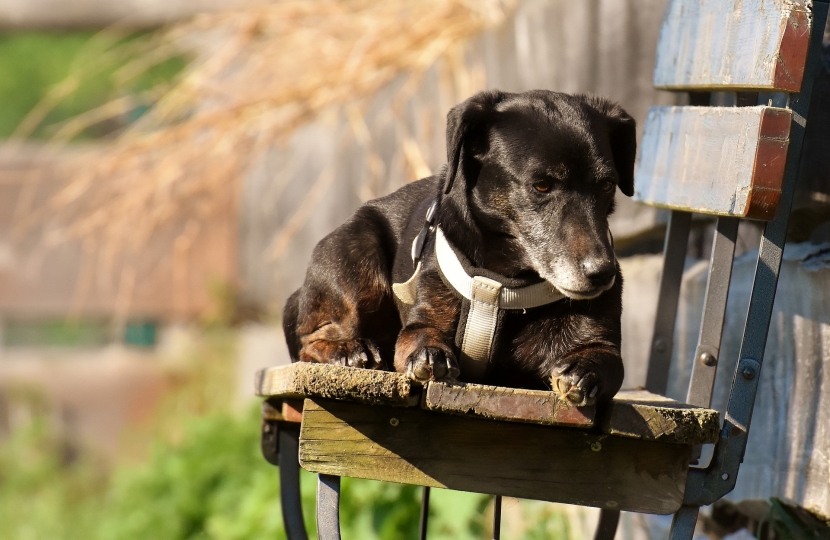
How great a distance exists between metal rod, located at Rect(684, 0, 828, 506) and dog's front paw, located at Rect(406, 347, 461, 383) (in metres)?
0.59

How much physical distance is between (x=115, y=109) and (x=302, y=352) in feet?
10.8

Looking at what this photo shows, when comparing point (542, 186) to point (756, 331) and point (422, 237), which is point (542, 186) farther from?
point (756, 331)

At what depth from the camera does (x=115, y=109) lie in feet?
17.9

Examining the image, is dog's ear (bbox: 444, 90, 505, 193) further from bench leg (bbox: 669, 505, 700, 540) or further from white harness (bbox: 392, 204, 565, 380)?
bench leg (bbox: 669, 505, 700, 540)

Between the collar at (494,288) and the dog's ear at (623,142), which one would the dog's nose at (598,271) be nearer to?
the collar at (494,288)

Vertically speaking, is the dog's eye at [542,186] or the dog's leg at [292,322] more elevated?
the dog's eye at [542,186]

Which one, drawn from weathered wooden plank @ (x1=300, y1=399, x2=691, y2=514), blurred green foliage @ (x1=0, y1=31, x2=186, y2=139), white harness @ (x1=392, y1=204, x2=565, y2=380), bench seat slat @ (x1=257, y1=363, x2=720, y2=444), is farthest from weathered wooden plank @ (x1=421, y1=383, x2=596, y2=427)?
blurred green foliage @ (x1=0, y1=31, x2=186, y2=139)

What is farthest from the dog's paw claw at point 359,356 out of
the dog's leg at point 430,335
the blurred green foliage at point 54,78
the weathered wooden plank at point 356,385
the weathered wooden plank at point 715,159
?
the blurred green foliage at point 54,78

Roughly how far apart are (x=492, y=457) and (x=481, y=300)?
394 mm

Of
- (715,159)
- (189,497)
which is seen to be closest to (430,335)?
(715,159)

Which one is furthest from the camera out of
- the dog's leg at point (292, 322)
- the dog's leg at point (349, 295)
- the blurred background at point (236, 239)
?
the blurred background at point (236, 239)

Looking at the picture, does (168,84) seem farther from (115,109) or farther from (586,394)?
(586,394)

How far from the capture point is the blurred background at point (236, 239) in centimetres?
329

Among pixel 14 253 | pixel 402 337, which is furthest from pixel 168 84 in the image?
pixel 402 337
